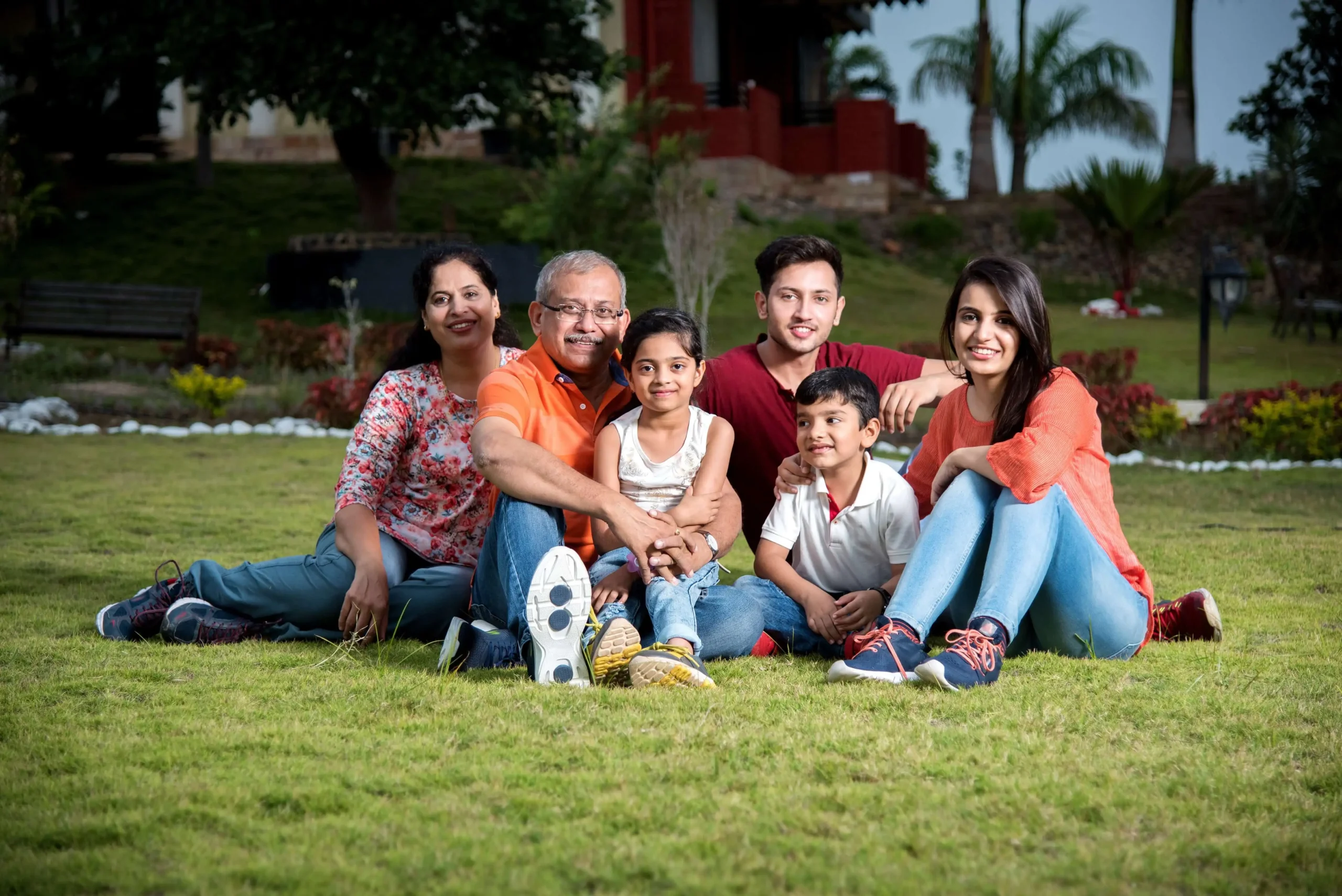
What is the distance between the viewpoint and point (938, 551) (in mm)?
3471

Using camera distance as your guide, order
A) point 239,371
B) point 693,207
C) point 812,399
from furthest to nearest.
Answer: point 693,207, point 239,371, point 812,399

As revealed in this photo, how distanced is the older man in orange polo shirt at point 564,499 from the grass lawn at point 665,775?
0.54 ft

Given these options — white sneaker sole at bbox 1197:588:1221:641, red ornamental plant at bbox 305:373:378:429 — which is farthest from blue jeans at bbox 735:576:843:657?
red ornamental plant at bbox 305:373:378:429

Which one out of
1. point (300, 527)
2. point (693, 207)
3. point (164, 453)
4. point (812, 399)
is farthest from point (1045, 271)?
point (812, 399)

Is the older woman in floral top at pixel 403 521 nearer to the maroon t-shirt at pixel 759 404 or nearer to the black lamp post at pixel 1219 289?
the maroon t-shirt at pixel 759 404

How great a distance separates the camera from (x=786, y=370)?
4.29m

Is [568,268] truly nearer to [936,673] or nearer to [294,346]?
[936,673]

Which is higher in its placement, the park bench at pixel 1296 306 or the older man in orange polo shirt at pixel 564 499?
the park bench at pixel 1296 306

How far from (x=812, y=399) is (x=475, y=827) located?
1871mm

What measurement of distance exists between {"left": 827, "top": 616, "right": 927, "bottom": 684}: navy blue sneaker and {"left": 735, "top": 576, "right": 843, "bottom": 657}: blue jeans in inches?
18.6

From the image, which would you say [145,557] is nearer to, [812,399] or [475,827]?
[812,399]

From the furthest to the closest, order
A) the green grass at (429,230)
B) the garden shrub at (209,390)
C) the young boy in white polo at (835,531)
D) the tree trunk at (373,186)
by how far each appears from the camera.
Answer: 1. the tree trunk at (373,186)
2. the green grass at (429,230)
3. the garden shrub at (209,390)
4. the young boy in white polo at (835,531)

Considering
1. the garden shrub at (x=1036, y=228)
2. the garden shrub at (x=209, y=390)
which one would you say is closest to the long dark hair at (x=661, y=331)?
the garden shrub at (x=209, y=390)

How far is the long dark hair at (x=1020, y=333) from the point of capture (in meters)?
3.58
